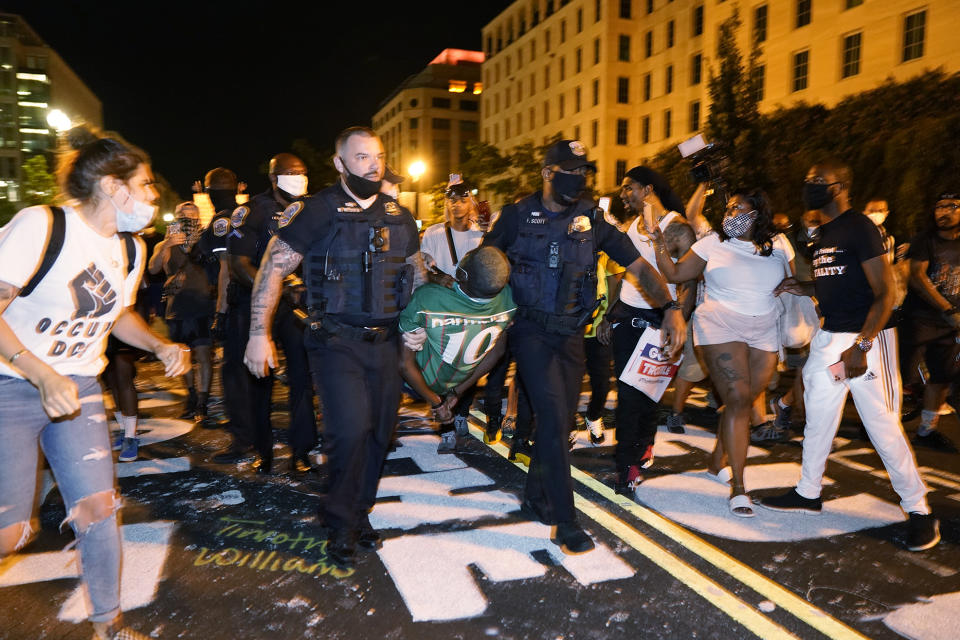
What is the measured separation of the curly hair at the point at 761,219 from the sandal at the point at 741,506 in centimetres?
152

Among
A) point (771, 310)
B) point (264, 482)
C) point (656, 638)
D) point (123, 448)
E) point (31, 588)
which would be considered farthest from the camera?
point (123, 448)

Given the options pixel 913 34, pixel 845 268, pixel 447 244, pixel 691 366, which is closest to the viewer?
pixel 845 268

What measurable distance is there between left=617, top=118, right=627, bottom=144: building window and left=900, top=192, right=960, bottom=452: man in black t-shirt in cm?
3810

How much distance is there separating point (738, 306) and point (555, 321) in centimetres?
137

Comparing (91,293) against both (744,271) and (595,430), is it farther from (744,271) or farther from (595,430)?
(595,430)

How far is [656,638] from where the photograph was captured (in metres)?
2.83

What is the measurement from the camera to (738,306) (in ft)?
14.5

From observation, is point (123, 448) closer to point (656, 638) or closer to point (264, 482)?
point (264, 482)

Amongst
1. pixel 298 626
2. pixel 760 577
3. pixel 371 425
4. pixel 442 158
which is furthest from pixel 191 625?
pixel 442 158

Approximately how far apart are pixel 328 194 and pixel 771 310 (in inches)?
112

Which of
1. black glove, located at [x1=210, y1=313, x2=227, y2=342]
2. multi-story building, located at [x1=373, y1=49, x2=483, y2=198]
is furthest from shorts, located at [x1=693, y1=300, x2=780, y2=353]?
multi-story building, located at [x1=373, y1=49, x2=483, y2=198]

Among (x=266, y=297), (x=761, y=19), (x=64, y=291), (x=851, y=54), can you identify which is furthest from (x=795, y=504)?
(x=761, y=19)

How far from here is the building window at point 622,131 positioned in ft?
140

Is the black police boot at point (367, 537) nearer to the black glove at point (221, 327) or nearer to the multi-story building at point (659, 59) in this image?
the black glove at point (221, 327)
